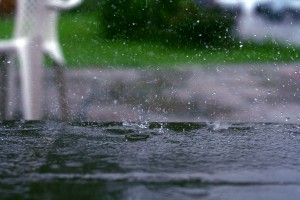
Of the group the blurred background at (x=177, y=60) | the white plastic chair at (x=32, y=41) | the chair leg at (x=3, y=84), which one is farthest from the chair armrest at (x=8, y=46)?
the blurred background at (x=177, y=60)

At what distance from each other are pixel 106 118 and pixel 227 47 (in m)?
→ 1.54

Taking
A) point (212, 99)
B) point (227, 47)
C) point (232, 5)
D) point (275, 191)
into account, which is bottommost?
point (275, 191)

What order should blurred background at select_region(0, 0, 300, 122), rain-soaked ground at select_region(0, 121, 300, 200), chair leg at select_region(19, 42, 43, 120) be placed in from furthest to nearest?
blurred background at select_region(0, 0, 300, 122)
chair leg at select_region(19, 42, 43, 120)
rain-soaked ground at select_region(0, 121, 300, 200)

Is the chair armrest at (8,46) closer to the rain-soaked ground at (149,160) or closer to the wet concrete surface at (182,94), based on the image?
the wet concrete surface at (182,94)

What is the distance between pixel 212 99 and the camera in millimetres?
4020

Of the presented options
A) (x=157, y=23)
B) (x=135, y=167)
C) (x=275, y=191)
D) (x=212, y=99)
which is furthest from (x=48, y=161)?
(x=157, y=23)

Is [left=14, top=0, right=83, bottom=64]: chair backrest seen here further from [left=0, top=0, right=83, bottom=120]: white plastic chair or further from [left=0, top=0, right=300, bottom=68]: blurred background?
[left=0, top=0, right=300, bottom=68]: blurred background

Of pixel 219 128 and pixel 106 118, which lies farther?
pixel 106 118

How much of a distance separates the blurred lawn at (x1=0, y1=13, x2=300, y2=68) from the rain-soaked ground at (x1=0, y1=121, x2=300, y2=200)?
281cm

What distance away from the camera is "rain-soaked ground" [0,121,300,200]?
1.01 metres

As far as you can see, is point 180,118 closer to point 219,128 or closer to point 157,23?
point 157,23

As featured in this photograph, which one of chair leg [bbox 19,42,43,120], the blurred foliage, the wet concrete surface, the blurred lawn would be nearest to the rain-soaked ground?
chair leg [bbox 19,42,43,120]

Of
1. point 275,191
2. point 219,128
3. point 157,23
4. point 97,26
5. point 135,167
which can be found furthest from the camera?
point 157,23

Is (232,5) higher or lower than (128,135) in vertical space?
higher
